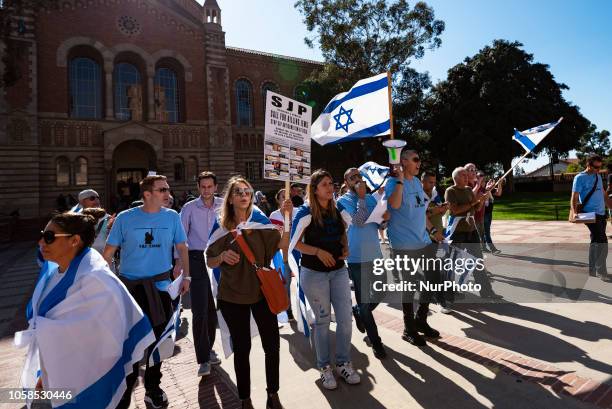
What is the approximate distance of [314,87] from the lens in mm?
31984

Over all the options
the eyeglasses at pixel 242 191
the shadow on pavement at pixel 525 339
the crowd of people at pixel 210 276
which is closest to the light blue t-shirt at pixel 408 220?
the crowd of people at pixel 210 276

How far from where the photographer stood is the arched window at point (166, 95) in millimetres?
28547

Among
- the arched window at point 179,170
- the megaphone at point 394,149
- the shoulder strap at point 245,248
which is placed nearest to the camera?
the shoulder strap at point 245,248

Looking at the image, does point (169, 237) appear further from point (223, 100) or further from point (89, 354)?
point (223, 100)

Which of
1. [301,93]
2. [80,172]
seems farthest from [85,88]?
[301,93]

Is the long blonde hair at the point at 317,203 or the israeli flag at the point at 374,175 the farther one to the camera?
the israeli flag at the point at 374,175

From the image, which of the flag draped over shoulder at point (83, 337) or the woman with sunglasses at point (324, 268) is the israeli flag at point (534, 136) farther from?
the flag draped over shoulder at point (83, 337)

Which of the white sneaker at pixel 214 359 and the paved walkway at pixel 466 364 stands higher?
the paved walkway at pixel 466 364

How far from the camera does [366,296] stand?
4.30 meters

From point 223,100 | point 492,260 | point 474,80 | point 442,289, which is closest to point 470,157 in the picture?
point 474,80

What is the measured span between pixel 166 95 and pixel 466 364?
29.9 meters

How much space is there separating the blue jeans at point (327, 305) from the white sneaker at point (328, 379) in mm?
51

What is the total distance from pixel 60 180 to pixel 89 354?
27.4 metres

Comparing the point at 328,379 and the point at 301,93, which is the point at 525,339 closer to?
the point at 328,379
